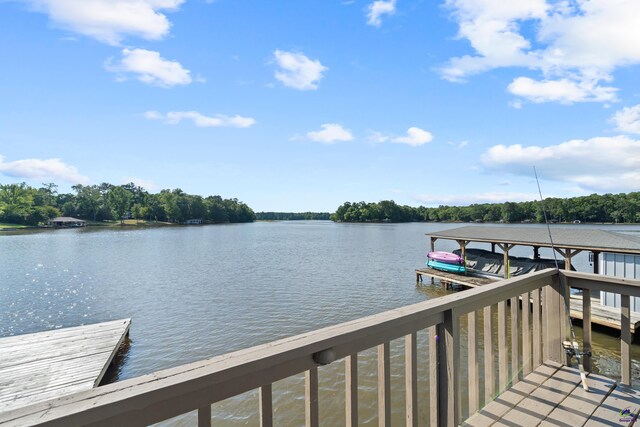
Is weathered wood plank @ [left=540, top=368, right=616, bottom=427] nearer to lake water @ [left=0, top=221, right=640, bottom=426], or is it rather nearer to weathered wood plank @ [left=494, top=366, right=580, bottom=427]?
weathered wood plank @ [left=494, top=366, right=580, bottom=427]

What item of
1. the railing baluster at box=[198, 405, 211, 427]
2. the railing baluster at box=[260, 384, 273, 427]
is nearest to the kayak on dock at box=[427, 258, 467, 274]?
the railing baluster at box=[260, 384, 273, 427]

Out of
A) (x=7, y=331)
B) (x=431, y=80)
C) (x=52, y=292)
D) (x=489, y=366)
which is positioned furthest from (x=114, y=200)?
(x=489, y=366)

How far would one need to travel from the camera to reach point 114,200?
80250mm

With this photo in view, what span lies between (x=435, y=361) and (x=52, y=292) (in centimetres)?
1840

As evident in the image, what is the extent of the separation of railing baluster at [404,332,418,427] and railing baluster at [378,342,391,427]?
10 cm

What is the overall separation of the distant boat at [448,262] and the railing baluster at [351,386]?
14.4 meters

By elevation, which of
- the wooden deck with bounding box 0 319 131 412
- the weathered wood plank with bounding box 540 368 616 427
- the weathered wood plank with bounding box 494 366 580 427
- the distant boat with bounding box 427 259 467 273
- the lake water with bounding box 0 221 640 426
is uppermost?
the weathered wood plank with bounding box 494 366 580 427

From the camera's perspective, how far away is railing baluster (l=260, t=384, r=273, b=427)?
108cm

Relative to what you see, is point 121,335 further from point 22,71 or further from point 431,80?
point 431,80

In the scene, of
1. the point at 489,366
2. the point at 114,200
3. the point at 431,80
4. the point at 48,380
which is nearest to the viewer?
the point at 489,366

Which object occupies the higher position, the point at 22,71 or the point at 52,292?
the point at 22,71

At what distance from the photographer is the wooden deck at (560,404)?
6.55 feet

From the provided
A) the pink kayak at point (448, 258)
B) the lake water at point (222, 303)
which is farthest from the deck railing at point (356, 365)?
the pink kayak at point (448, 258)

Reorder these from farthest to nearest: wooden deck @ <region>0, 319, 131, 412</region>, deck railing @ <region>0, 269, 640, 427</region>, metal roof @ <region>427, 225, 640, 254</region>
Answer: metal roof @ <region>427, 225, 640, 254</region> → wooden deck @ <region>0, 319, 131, 412</region> → deck railing @ <region>0, 269, 640, 427</region>
